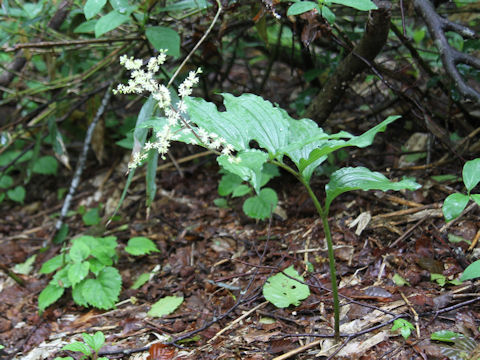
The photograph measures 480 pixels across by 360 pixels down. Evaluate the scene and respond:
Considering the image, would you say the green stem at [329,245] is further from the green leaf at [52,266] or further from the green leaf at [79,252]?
the green leaf at [52,266]

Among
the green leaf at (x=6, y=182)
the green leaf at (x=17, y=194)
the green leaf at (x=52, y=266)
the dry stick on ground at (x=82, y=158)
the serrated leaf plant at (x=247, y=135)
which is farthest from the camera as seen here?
the green leaf at (x=6, y=182)

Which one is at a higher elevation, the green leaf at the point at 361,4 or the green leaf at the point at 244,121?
the green leaf at the point at 361,4

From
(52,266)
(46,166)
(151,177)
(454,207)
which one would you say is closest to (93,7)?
(151,177)

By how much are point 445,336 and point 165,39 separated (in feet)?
5.21

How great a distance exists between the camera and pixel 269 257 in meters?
1.84

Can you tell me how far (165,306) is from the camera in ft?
5.62

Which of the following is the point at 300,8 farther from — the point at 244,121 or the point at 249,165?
the point at 249,165

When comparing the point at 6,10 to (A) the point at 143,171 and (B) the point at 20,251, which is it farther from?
(B) the point at 20,251

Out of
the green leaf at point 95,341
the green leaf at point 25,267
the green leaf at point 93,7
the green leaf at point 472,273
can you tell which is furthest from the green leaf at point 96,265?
the green leaf at point 472,273

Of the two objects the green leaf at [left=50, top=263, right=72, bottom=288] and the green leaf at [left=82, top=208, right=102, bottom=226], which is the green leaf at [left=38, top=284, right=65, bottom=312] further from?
the green leaf at [left=82, top=208, right=102, bottom=226]

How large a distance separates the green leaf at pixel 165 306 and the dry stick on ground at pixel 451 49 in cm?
142

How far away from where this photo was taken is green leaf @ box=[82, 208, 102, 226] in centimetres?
259

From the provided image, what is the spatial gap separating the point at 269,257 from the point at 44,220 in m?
1.89

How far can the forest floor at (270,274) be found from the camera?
4.30 feet
